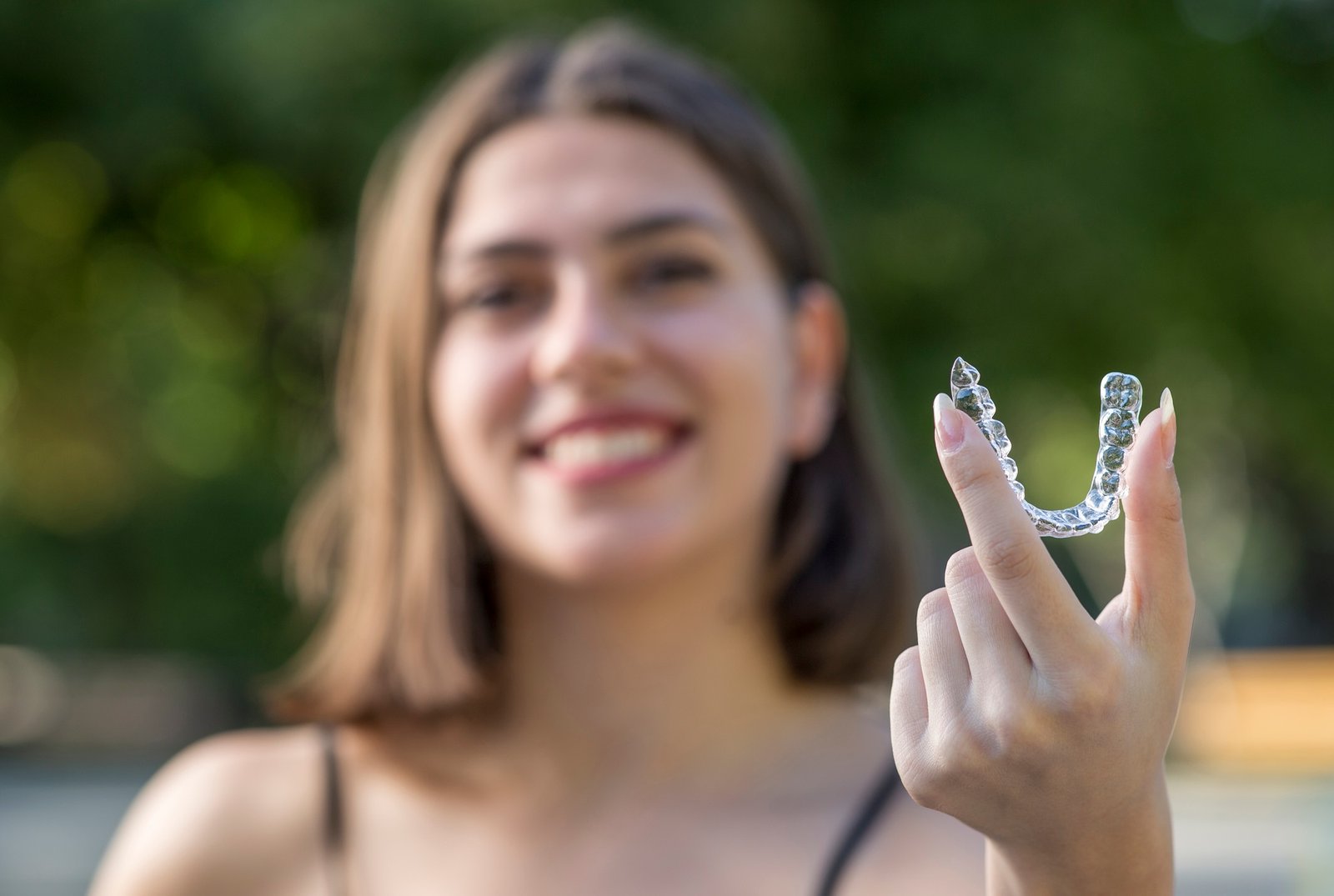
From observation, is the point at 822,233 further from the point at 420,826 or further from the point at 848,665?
the point at 420,826

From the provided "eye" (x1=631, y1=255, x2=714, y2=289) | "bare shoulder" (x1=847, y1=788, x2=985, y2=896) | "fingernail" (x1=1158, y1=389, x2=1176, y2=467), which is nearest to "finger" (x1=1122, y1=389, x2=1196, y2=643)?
"fingernail" (x1=1158, y1=389, x2=1176, y2=467)

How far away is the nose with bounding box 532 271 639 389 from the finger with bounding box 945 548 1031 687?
2.89 ft

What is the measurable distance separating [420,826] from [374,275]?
847 mm

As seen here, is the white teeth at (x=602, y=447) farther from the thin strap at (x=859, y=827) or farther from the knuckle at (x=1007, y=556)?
the knuckle at (x=1007, y=556)

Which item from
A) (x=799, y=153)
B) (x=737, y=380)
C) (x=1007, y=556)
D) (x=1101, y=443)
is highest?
(x=799, y=153)

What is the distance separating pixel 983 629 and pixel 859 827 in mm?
919

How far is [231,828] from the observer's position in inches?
82.7

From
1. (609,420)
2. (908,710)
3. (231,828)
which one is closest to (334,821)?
(231,828)

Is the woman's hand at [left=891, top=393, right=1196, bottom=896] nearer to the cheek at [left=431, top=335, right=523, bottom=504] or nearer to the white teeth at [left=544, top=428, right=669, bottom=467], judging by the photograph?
the white teeth at [left=544, top=428, right=669, bottom=467]

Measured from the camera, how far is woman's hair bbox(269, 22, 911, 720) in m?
2.10

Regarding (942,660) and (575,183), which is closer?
(942,660)

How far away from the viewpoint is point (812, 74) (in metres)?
5.83

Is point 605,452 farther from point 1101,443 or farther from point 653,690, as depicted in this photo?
point 1101,443

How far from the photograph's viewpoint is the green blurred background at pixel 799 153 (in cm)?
567
